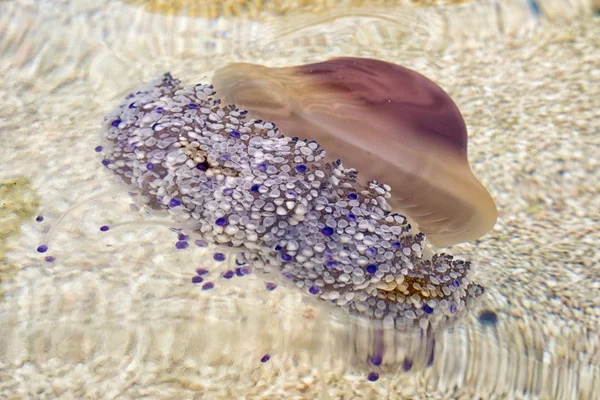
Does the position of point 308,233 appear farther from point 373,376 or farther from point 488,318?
point 488,318

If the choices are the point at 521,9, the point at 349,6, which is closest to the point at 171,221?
the point at 349,6

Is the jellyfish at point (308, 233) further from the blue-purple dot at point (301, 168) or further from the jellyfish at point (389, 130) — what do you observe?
the jellyfish at point (389, 130)

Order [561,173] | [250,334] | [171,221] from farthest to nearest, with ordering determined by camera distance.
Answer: [561,173]
[171,221]
[250,334]

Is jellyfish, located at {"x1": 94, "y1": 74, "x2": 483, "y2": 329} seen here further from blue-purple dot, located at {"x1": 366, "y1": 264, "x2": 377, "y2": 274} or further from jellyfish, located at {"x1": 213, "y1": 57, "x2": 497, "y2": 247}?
jellyfish, located at {"x1": 213, "y1": 57, "x2": 497, "y2": 247}

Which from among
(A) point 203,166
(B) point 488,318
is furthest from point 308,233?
(B) point 488,318

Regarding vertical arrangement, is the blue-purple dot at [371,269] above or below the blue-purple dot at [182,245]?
above

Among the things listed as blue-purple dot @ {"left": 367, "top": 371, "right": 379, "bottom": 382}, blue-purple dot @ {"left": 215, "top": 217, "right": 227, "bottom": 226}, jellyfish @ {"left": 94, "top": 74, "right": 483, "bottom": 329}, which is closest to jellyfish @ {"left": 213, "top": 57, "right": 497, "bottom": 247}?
jellyfish @ {"left": 94, "top": 74, "right": 483, "bottom": 329}

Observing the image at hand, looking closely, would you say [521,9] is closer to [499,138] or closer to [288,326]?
[499,138]

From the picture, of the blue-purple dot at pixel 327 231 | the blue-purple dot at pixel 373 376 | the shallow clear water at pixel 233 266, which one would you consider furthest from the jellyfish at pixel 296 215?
the blue-purple dot at pixel 373 376
